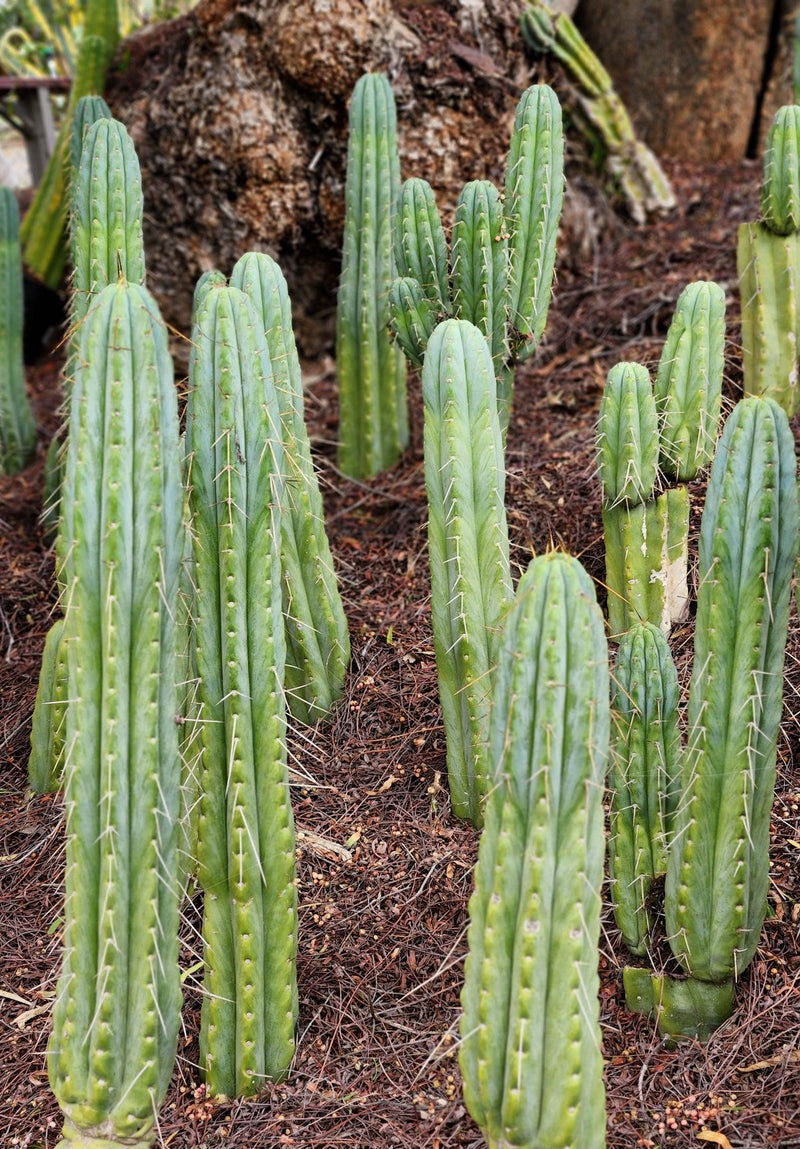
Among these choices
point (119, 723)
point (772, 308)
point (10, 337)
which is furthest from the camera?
point (10, 337)

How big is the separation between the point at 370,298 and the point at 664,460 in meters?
1.51

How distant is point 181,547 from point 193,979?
111 cm

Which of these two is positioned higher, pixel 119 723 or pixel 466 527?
pixel 466 527

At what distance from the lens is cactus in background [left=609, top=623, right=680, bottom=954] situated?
2500 mm

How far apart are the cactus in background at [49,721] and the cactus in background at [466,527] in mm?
1023

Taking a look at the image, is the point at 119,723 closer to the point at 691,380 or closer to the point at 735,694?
the point at 735,694

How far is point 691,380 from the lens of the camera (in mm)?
3260

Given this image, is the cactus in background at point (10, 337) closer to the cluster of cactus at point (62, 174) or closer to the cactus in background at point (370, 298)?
the cluster of cactus at point (62, 174)

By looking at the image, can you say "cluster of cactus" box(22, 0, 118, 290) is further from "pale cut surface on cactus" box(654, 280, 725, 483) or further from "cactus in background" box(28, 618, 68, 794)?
"pale cut surface on cactus" box(654, 280, 725, 483)

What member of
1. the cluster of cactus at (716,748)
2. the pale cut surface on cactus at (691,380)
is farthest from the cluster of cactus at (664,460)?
the cluster of cactus at (716,748)

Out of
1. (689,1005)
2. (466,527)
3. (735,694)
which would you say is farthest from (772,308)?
(689,1005)

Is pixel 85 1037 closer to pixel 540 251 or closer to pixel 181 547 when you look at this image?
pixel 181 547

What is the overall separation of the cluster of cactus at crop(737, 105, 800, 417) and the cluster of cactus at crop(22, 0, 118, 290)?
3.16 m

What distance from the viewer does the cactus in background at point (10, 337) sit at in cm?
496
